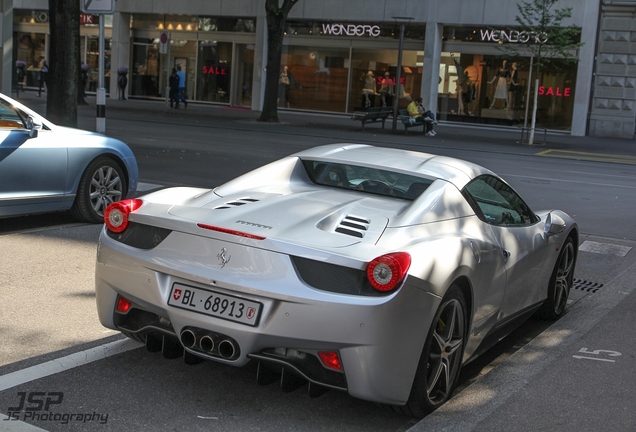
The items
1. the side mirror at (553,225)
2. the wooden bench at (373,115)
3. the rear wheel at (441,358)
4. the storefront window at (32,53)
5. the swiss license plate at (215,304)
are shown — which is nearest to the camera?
the swiss license plate at (215,304)

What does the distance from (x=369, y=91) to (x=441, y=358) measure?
108 feet

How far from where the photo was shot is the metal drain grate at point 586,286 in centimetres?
766

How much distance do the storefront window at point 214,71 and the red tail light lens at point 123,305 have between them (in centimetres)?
3641

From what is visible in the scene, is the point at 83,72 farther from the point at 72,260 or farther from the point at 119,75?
the point at 72,260

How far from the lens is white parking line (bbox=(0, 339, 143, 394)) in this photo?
432 centimetres

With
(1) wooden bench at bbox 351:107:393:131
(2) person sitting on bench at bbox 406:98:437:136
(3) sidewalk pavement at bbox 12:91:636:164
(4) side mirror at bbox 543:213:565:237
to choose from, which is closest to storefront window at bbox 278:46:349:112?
(3) sidewalk pavement at bbox 12:91:636:164

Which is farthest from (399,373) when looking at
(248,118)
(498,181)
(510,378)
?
(248,118)

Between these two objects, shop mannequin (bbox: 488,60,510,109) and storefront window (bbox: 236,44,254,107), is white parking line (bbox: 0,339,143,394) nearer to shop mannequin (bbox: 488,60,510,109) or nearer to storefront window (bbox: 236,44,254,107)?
shop mannequin (bbox: 488,60,510,109)

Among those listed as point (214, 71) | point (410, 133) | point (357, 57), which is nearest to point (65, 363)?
point (410, 133)

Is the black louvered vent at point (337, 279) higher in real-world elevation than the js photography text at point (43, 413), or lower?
higher

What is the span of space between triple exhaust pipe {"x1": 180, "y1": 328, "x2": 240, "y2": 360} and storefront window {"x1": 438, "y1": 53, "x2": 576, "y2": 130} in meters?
29.8

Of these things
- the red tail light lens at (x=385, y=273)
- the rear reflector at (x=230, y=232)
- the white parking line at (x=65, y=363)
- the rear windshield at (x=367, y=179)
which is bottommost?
the white parking line at (x=65, y=363)

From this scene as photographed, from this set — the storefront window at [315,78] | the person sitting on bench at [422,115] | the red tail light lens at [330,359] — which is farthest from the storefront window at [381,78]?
the red tail light lens at [330,359]

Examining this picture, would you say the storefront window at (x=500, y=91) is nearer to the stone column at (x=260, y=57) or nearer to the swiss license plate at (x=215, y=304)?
the stone column at (x=260, y=57)
